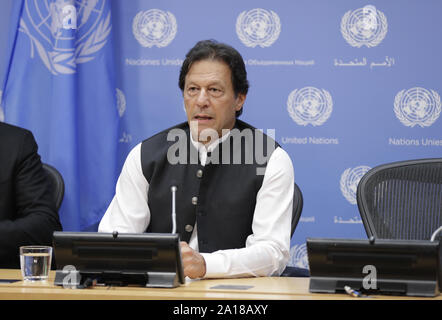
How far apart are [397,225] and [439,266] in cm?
90

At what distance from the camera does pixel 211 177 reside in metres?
2.81

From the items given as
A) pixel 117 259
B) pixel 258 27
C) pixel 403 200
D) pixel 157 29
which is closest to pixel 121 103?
pixel 157 29

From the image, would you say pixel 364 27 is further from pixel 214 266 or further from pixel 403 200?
pixel 214 266

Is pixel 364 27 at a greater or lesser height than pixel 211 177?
greater

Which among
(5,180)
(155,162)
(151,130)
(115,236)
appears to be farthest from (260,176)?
(151,130)

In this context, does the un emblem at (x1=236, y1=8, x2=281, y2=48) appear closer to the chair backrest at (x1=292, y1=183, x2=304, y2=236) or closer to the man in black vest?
the man in black vest

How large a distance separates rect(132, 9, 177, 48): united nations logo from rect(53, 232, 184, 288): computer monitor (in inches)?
86.4

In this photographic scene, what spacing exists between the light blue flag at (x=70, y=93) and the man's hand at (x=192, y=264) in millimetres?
1563

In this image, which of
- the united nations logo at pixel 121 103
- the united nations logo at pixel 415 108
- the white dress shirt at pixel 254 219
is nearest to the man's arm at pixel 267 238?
the white dress shirt at pixel 254 219

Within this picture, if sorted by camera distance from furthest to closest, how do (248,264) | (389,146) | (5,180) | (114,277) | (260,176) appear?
1. (389,146)
2. (5,180)
3. (260,176)
4. (248,264)
5. (114,277)

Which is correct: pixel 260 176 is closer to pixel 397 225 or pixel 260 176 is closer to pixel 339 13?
pixel 397 225

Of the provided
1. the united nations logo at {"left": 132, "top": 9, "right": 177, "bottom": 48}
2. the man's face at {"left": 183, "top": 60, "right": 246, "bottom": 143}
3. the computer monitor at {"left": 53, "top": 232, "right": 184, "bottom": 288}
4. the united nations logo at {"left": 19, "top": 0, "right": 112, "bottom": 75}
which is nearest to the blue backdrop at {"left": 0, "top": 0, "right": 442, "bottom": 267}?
the united nations logo at {"left": 19, "top": 0, "right": 112, "bottom": 75}

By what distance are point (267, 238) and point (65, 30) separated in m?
1.84

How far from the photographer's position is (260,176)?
2.75 metres
